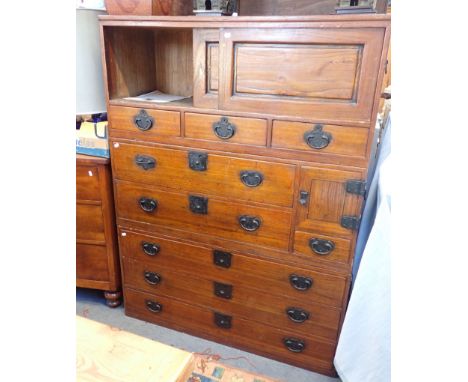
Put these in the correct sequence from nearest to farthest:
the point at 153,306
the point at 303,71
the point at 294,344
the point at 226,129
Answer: the point at 303,71 < the point at 226,129 < the point at 294,344 < the point at 153,306

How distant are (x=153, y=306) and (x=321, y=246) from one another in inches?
35.5

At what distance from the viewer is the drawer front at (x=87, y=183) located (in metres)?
1.53

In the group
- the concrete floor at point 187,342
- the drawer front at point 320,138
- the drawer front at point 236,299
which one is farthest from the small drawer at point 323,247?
the concrete floor at point 187,342

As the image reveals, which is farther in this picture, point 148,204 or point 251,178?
point 148,204

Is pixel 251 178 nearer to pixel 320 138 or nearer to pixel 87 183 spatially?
pixel 320 138

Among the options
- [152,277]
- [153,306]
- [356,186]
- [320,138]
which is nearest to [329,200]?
[356,186]

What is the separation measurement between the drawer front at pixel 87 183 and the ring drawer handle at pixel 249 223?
0.68 m

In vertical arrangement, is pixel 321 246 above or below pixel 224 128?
below

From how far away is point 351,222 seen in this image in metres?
1.21

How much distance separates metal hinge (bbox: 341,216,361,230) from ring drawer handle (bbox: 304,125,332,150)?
26cm

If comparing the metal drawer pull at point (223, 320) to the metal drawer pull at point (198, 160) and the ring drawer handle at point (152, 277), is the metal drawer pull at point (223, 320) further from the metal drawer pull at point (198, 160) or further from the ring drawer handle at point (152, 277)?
the metal drawer pull at point (198, 160)

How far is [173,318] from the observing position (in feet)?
5.54

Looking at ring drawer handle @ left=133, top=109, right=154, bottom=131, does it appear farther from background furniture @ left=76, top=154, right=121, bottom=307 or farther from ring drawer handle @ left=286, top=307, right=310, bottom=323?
ring drawer handle @ left=286, top=307, right=310, bottom=323
